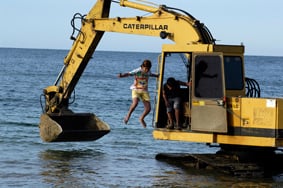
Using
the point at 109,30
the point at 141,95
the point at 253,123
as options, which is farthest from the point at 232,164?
the point at 109,30

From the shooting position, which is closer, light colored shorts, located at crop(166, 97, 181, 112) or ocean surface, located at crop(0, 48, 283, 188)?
ocean surface, located at crop(0, 48, 283, 188)

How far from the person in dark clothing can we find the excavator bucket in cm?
282

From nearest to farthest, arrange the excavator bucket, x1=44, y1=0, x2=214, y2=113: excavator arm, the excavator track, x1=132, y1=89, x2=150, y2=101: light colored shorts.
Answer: the excavator track
x1=44, y1=0, x2=214, y2=113: excavator arm
x1=132, y1=89, x2=150, y2=101: light colored shorts
the excavator bucket

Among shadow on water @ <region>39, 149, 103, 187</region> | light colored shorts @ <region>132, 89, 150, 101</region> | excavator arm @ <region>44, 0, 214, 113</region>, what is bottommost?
shadow on water @ <region>39, 149, 103, 187</region>

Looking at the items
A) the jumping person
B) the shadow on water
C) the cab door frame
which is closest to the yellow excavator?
the cab door frame

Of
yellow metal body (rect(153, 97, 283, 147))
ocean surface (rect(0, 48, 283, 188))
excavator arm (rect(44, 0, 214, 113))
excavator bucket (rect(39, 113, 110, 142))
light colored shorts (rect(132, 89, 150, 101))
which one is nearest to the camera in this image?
yellow metal body (rect(153, 97, 283, 147))

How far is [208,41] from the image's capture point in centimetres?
1672

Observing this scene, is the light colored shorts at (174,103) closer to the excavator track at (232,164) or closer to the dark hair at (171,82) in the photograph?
the dark hair at (171,82)

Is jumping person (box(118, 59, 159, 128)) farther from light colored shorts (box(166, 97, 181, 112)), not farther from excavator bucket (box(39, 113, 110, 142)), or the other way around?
excavator bucket (box(39, 113, 110, 142))

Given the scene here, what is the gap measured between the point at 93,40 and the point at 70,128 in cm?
228

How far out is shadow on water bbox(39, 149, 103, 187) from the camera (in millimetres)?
15934

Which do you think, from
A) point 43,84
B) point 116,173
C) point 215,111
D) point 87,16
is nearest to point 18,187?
point 116,173

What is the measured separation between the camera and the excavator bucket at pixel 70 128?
18.3m

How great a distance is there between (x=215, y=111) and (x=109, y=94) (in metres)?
29.6
